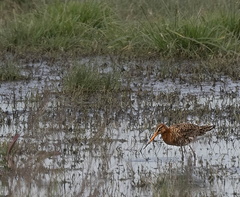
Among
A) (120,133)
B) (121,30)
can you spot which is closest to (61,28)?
(121,30)

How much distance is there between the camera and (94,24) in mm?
14477

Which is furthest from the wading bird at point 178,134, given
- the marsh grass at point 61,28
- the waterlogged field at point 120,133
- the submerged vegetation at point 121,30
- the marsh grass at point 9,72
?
the marsh grass at point 61,28

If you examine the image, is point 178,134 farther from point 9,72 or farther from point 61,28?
point 61,28

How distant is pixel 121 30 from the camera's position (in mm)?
13930

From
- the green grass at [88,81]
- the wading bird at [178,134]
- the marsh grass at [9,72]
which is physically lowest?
the wading bird at [178,134]

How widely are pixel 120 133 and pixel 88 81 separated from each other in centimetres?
208

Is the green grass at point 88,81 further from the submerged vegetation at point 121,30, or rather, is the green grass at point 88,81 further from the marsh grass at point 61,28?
the marsh grass at point 61,28

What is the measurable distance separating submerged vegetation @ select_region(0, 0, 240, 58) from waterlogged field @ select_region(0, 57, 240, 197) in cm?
39

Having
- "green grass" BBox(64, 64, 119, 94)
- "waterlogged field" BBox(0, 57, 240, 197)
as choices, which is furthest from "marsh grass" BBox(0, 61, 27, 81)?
"green grass" BBox(64, 64, 119, 94)

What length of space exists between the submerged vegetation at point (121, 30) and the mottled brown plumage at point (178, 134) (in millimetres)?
4830

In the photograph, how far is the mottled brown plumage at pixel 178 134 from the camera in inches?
306

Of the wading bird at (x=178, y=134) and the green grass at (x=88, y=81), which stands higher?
the green grass at (x=88, y=81)

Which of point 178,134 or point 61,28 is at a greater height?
point 61,28

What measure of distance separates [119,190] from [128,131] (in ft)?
7.64
